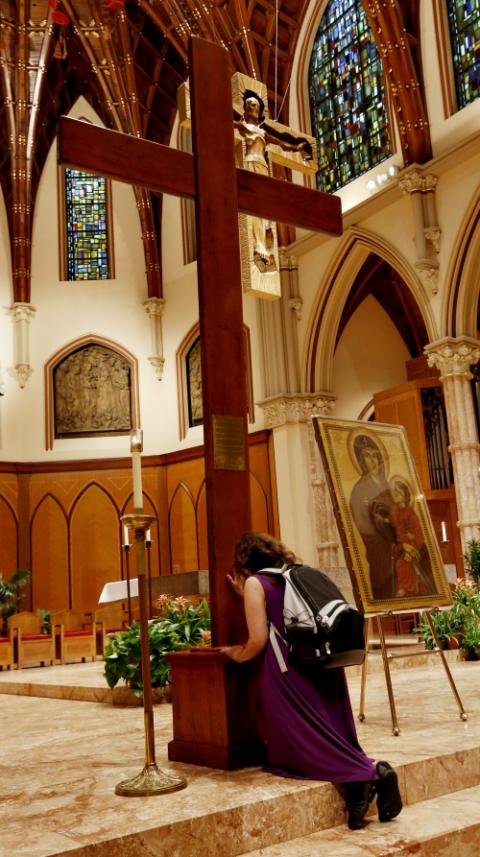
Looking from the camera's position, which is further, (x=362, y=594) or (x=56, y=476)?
(x=56, y=476)

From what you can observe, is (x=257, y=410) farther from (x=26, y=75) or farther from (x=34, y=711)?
(x=34, y=711)

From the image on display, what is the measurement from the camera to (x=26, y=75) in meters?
16.0

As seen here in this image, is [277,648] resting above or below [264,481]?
below

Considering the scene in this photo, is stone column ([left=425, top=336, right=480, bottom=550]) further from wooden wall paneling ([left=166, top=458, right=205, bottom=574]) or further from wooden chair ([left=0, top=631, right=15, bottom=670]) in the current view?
wooden chair ([left=0, top=631, right=15, bottom=670])

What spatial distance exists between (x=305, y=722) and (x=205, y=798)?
49 centimetres

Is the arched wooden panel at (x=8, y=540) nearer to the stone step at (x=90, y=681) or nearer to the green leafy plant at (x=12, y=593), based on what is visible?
the green leafy plant at (x=12, y=593)

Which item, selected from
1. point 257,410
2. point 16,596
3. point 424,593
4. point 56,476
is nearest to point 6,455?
point 56,476

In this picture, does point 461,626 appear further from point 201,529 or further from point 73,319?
point 73,319

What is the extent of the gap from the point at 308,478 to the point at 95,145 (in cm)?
1121

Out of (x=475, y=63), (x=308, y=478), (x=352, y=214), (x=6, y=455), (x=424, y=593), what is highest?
(x=475, y=63)

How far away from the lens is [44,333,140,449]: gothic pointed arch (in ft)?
57.1

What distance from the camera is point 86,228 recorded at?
18.3 m

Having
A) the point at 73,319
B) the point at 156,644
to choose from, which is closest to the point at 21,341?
the point at 73,319

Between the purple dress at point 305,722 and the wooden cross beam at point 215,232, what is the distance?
1.24 feet
